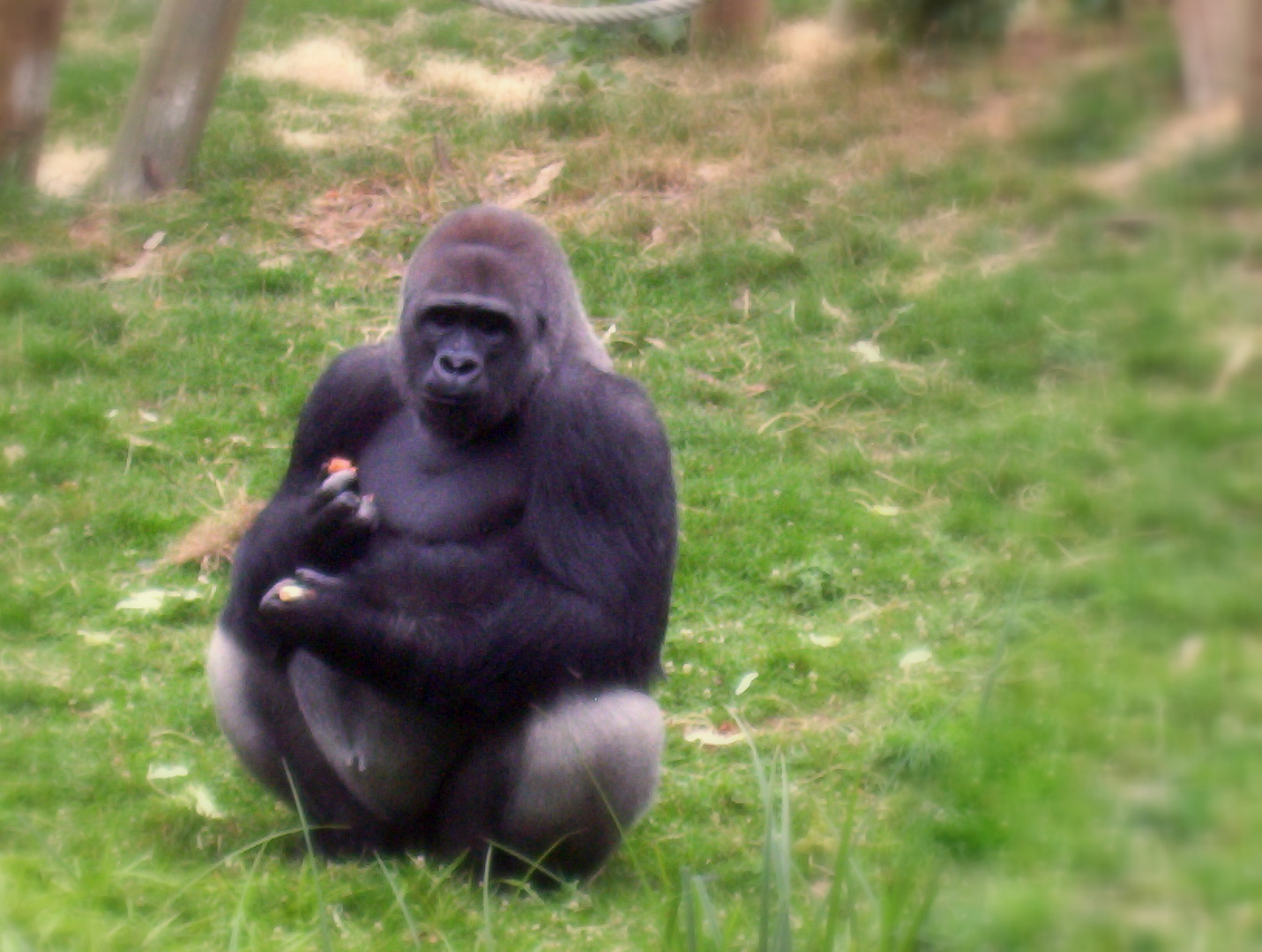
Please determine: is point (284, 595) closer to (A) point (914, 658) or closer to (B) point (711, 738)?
(B) point (711, 738)

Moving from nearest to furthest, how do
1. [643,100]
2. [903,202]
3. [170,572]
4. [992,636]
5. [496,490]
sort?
[496,490] < [992,636] < [170,572] < [903,202] < [643,100]

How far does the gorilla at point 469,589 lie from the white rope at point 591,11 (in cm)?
206

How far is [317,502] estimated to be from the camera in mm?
3518

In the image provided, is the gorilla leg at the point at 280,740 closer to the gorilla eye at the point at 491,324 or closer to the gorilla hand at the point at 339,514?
the gorilla hand at the point at 339,514

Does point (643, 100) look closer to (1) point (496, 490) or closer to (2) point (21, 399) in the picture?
(2) point (21, 399)

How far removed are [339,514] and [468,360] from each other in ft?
1.40

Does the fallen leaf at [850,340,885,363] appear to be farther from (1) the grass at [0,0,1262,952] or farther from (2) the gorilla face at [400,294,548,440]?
(2) the gorilla face at [400,294,548,440]

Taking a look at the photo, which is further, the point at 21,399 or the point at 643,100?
the point at 643,100

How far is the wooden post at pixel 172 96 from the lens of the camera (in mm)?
7164

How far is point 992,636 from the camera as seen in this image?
15.0 feet

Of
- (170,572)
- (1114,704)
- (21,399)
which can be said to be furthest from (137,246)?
(1114,704)

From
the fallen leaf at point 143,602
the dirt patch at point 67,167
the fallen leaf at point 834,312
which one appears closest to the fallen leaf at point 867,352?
the fallen leaf at point 834,312

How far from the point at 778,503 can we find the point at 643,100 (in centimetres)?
298

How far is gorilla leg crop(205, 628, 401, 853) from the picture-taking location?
3.77 m
